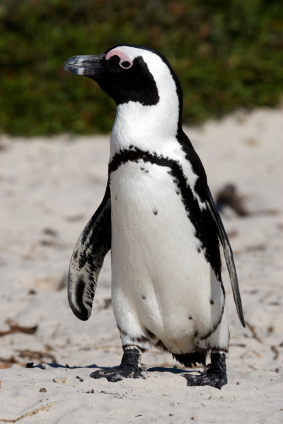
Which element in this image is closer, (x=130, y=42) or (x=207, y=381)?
(x=207, y=381)

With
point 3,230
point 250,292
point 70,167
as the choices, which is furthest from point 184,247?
point 70,167

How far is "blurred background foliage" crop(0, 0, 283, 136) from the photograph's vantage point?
720 cm

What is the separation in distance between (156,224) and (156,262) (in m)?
0.16

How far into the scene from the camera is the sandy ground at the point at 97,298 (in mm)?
2045

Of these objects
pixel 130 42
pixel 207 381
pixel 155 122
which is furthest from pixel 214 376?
pixel 130 42

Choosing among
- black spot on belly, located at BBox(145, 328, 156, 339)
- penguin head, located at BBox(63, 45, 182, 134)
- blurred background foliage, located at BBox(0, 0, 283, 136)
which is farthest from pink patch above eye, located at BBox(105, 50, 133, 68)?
blurred background foliage, located at BBox(0, 0, 283, 136)

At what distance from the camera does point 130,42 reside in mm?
7465

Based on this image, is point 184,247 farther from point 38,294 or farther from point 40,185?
point 40,185

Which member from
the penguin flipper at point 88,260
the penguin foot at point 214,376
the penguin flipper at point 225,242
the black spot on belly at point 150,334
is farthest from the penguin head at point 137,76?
the penguin foot at point 214,376

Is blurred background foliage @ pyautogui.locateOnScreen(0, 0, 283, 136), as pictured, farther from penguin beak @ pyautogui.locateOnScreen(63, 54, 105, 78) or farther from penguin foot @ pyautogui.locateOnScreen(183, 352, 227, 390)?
penguin foot @ pyautogui.locateOnScreen(183, 352, 227, 390)

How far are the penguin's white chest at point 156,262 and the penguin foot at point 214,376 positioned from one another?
0.43 feet

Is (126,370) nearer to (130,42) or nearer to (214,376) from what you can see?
(214,376)

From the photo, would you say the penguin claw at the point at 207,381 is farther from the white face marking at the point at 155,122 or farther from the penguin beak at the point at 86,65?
the penguin beak at the point at 86,65

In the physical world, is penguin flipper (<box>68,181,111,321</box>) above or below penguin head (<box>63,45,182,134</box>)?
below
